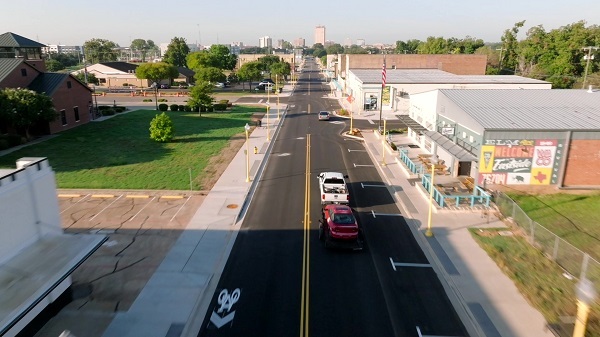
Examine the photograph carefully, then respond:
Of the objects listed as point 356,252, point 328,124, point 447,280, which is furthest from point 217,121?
point 447,280

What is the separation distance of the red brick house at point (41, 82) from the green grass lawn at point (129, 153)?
2.07 meters

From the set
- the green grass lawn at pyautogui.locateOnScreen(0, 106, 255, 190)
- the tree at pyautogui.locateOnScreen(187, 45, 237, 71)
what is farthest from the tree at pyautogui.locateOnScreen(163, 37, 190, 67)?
the green grass lawn at pyautogui.locateOnScreen(0, 106, 255, 190)

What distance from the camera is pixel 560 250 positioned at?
19.1m

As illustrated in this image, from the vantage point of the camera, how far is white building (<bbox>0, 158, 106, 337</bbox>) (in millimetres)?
12016

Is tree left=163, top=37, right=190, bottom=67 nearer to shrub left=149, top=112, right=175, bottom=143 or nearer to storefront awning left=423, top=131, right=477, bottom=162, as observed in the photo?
shrub left=149, top=112, right=175, bottom=143

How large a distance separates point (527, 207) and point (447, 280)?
12295mm

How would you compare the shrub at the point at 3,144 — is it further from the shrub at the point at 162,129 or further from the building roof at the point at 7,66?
the shrub at the point at 162,129

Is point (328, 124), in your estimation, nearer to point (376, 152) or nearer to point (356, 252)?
point (376, 152)

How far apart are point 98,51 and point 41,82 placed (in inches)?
5472

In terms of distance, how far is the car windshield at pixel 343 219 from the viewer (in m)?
20.5

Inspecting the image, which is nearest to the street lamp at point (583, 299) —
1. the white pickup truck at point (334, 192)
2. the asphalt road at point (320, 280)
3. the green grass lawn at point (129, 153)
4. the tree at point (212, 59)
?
the asphalt road at point (320, 280)

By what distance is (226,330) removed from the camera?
14.6 meters

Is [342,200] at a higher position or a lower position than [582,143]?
lower

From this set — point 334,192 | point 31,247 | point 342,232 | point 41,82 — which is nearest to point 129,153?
point 41,82
